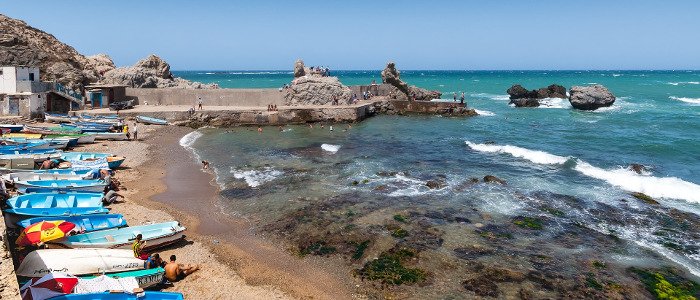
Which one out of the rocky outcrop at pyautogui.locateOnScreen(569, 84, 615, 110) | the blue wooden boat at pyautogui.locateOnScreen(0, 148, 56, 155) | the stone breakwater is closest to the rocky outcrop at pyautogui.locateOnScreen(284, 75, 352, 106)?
the stone breakwater

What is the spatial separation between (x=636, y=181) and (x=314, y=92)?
3021cm

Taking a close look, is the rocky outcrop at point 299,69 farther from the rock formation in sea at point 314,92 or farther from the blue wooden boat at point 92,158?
→ the blue wooden boat at point 92,158

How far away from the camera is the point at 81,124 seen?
3391cm

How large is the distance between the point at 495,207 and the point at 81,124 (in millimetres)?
30398

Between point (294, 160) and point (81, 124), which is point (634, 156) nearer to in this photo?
point (294, 160)

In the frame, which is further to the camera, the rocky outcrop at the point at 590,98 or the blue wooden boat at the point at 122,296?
the rocky outcrop at the point at 590,98

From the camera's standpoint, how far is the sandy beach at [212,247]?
1232cm

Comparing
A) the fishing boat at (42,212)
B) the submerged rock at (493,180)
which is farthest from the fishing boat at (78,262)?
the submerged rock at (493,180)

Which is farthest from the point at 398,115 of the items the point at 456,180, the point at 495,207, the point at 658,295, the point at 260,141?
the point at 658,295

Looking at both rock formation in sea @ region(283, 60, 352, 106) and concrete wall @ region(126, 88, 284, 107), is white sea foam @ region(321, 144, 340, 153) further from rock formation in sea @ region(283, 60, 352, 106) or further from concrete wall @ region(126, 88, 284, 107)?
concrete wall @ region(126, 88, 284, 107)

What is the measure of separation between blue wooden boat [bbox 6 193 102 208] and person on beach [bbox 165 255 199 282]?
21.3 feet

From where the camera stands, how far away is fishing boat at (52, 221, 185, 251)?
13516 millimetres

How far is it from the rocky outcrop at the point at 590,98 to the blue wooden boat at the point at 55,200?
5266 centimetres

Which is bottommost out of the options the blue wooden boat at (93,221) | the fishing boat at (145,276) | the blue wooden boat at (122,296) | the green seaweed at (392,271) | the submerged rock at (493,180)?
the green seaweed at (392,271)
